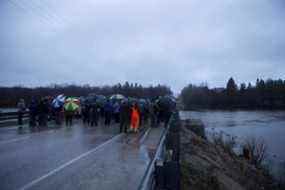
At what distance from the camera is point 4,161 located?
36.4 feet

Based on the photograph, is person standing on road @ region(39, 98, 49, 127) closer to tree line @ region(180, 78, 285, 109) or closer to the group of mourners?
the group of mourners

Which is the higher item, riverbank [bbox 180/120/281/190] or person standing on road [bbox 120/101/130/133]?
person standing on road [bbox 120/101/130/133]

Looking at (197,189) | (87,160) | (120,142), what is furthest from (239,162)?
(87,160)

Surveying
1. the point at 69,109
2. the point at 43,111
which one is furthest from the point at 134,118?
the point at 43,111

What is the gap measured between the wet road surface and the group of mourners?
2634 mm

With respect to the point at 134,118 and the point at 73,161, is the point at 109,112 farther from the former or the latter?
the point at 73,161

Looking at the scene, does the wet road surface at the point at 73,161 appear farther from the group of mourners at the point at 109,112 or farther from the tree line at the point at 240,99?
the tree line at the point at 240,99

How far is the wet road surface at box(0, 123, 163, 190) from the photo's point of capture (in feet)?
28.7

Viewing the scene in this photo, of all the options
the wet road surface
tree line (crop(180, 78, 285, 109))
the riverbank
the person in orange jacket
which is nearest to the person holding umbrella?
the person in orange jacket

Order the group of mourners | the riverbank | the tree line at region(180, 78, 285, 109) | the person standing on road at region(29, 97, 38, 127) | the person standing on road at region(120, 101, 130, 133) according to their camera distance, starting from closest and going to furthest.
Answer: the riverbank → the person standing on road at region(120, 101, 130, 133) → the group of mourners → the person standing on road at region(29, 97, 38, 127) → the tree line at region(180, 78, 285, 109)

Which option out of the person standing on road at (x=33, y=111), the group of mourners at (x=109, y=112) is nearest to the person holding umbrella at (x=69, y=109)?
the group of mourners at (x=109, y=112)

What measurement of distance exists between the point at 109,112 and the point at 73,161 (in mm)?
13218

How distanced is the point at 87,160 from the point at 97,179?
261 centimetres

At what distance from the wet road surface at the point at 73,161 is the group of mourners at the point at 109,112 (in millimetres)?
2634
